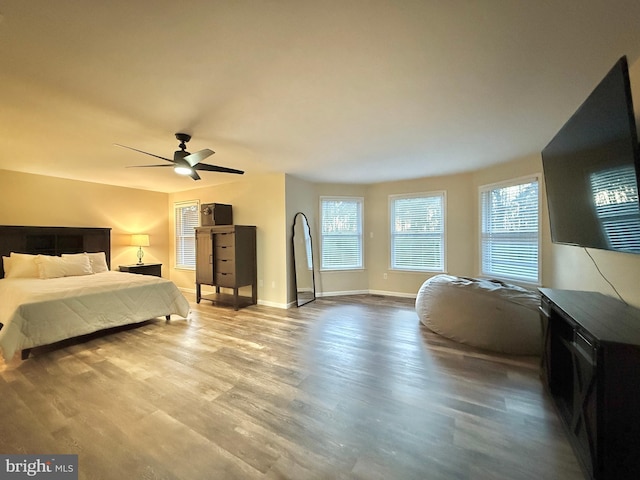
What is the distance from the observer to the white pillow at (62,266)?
154 inches

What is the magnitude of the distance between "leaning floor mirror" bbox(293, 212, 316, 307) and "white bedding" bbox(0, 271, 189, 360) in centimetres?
196

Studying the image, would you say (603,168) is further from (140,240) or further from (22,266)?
(140,240)

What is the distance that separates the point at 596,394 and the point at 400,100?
2.23 m

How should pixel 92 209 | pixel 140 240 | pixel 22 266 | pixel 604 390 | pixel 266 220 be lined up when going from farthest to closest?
pixel 140 240 < pixel 92 209 < pixel 266 220 < pixel 22 266 < pixel 604 390

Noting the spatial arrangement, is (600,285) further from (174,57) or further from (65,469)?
(65,469)

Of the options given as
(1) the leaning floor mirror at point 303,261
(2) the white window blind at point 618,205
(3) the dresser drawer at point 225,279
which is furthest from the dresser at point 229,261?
(2) the white window blind at point 618,205

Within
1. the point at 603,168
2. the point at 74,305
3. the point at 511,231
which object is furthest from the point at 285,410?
the point at 511,231

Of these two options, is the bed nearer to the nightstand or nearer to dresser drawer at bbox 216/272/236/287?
the nightstand

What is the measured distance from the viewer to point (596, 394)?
1.27 meters

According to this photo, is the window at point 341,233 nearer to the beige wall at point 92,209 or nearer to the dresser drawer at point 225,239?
the dresser drawer at point 225,239

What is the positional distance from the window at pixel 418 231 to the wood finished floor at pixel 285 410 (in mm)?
2204

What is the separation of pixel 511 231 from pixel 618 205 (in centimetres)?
300

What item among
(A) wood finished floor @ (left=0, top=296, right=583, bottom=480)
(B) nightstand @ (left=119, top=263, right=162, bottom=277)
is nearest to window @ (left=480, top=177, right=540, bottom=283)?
(A) wood finished floor @ (left=0, top=296, right=583, bottom=480)

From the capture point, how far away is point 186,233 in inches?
241
